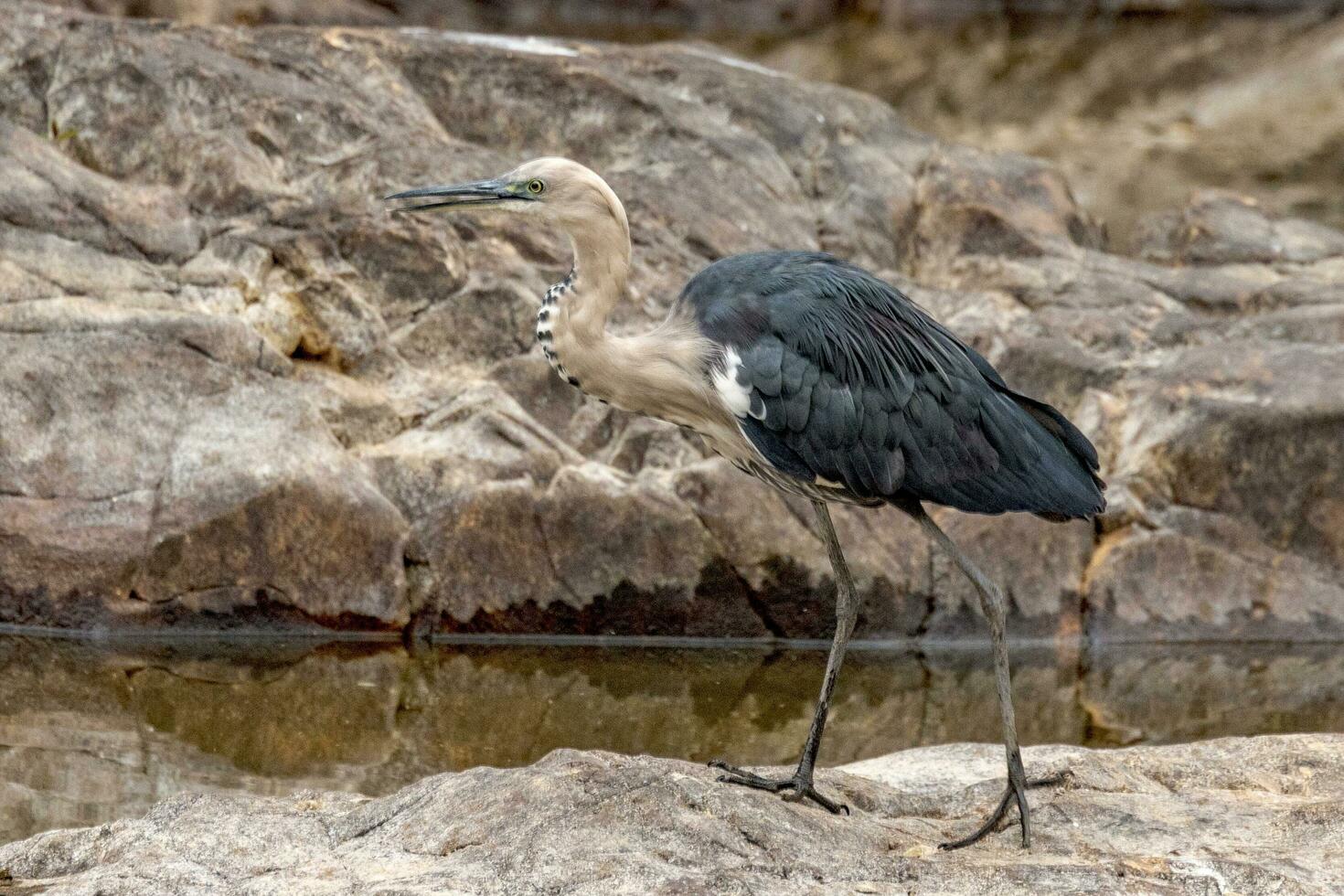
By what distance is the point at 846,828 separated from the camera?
473 centimetres

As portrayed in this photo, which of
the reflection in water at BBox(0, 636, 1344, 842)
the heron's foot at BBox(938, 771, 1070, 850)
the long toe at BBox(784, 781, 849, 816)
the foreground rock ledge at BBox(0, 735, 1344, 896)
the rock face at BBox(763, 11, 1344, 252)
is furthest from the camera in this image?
the rock face at BBox(763, 11, 1344, 252)

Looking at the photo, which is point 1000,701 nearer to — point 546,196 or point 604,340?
point 604,340

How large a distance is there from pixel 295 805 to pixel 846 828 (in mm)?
1585

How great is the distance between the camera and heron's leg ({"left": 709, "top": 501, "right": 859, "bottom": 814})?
4.99 metres

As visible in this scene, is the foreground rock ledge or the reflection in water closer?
the foreground rock ledge

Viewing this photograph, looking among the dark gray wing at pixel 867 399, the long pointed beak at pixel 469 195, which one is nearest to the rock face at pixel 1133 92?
the dark gray wing at pixel 867 399

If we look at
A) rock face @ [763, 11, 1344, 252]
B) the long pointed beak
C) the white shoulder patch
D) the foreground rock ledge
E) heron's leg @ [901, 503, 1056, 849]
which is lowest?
the foreground rock ledge

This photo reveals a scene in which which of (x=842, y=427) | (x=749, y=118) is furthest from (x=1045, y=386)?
(x=842, y=427)

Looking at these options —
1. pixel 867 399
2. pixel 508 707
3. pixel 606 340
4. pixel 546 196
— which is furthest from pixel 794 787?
pixel 508 707

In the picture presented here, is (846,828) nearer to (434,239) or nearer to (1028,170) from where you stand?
(434,239)

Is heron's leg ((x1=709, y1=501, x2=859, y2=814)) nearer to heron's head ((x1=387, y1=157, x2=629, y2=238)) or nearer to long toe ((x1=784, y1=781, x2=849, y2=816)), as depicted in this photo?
long toe ((x1=784, y1=781, x2=849, y2=816))

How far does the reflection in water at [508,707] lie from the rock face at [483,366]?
0.30 metres

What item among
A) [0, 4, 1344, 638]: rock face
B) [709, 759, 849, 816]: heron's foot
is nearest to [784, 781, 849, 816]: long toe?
[709, 759, 849, 816]: heron's foot

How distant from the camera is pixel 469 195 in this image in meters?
5.19
